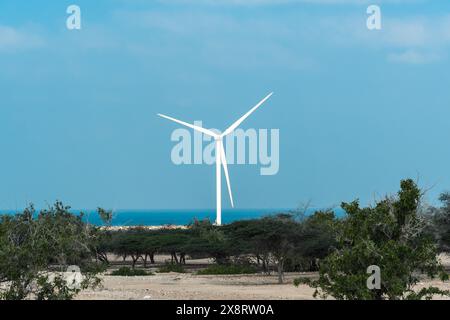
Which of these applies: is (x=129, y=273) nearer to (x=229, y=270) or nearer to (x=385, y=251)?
(x=229, y=270)

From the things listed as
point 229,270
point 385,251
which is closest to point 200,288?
point 229,270

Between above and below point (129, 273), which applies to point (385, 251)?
above

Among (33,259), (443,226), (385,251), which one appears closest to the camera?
(385,251)

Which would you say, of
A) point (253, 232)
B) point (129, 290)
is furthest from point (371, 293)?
point (253, 232)

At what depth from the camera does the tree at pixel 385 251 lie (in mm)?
19922

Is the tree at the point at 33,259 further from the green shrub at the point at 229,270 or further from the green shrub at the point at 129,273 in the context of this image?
the green shrub at the point at 229,270

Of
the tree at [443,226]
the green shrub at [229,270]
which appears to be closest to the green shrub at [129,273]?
the green shrub at [229,270]

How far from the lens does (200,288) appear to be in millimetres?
36344

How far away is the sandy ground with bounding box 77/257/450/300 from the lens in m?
31.2

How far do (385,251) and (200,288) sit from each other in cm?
1725

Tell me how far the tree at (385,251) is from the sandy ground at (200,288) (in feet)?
31.5

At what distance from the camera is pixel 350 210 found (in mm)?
20844
